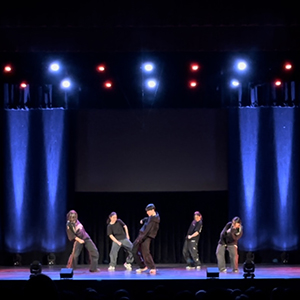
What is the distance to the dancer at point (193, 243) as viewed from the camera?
14023 mm

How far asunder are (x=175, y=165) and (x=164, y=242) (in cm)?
202

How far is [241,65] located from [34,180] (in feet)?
18.3

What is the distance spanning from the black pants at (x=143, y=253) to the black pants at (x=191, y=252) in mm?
1587

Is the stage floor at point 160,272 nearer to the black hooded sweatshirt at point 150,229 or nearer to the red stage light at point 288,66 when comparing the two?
the black hooded sweatshirt at point 150,229

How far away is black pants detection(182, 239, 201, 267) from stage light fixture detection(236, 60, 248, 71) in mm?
3935

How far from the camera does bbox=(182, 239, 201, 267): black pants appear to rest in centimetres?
1416

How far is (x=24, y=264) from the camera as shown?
15164 millimetres

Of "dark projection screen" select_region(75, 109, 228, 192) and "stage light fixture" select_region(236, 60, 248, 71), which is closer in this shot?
"stage light fixture" select_region(236, 60, 248, 71)

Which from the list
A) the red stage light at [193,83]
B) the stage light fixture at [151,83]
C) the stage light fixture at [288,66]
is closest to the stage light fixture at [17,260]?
the stage light fixture at [151,83]

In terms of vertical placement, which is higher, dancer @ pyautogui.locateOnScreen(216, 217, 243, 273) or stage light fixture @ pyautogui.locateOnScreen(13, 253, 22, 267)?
dancer @ pyautogui.locateOnScreen(216, 217, 243, 273)

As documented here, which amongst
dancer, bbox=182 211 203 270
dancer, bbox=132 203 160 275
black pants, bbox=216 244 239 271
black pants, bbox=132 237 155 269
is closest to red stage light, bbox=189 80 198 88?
dancer, bbox=182 211 203 270

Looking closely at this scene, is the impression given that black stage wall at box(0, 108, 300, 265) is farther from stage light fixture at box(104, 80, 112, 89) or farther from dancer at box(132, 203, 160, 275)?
dancer at box(132, 203, 160, 275)
